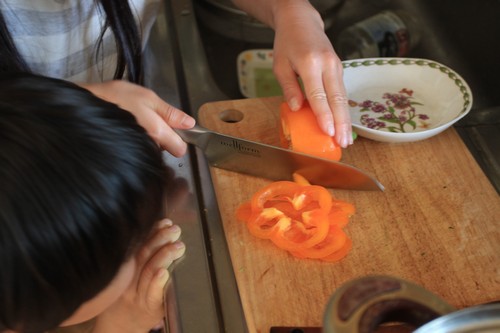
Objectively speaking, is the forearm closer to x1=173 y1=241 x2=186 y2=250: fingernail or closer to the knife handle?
the knife handle

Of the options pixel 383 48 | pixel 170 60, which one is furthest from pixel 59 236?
pixel 383 48

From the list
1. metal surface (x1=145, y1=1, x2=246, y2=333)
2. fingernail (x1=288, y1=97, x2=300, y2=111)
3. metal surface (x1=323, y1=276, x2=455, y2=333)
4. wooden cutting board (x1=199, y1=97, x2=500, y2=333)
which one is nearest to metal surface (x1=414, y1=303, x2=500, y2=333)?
metal surface (x1=323, y1=276, x2=455, y2=333)

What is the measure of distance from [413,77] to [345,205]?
343mm

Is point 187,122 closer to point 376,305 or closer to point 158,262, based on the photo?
point 158,262

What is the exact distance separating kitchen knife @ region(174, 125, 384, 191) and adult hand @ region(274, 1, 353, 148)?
5cm

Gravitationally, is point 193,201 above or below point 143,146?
below

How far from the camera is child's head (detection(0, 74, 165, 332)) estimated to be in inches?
18.1

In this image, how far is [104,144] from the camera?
500 mm

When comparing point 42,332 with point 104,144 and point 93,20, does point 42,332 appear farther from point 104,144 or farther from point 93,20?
point 93,20

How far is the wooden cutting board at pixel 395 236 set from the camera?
2.25 feet

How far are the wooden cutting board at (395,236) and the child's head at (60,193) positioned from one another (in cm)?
22

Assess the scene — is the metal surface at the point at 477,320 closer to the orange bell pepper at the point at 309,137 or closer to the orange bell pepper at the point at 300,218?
the orange bell pepper at the point at 300,218

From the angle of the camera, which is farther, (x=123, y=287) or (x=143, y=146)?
(x=123, y=287)

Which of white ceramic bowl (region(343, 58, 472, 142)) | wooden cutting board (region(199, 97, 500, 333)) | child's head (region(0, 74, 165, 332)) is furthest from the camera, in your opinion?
white ceramic bowl (region(343, 58, 472, 142))
